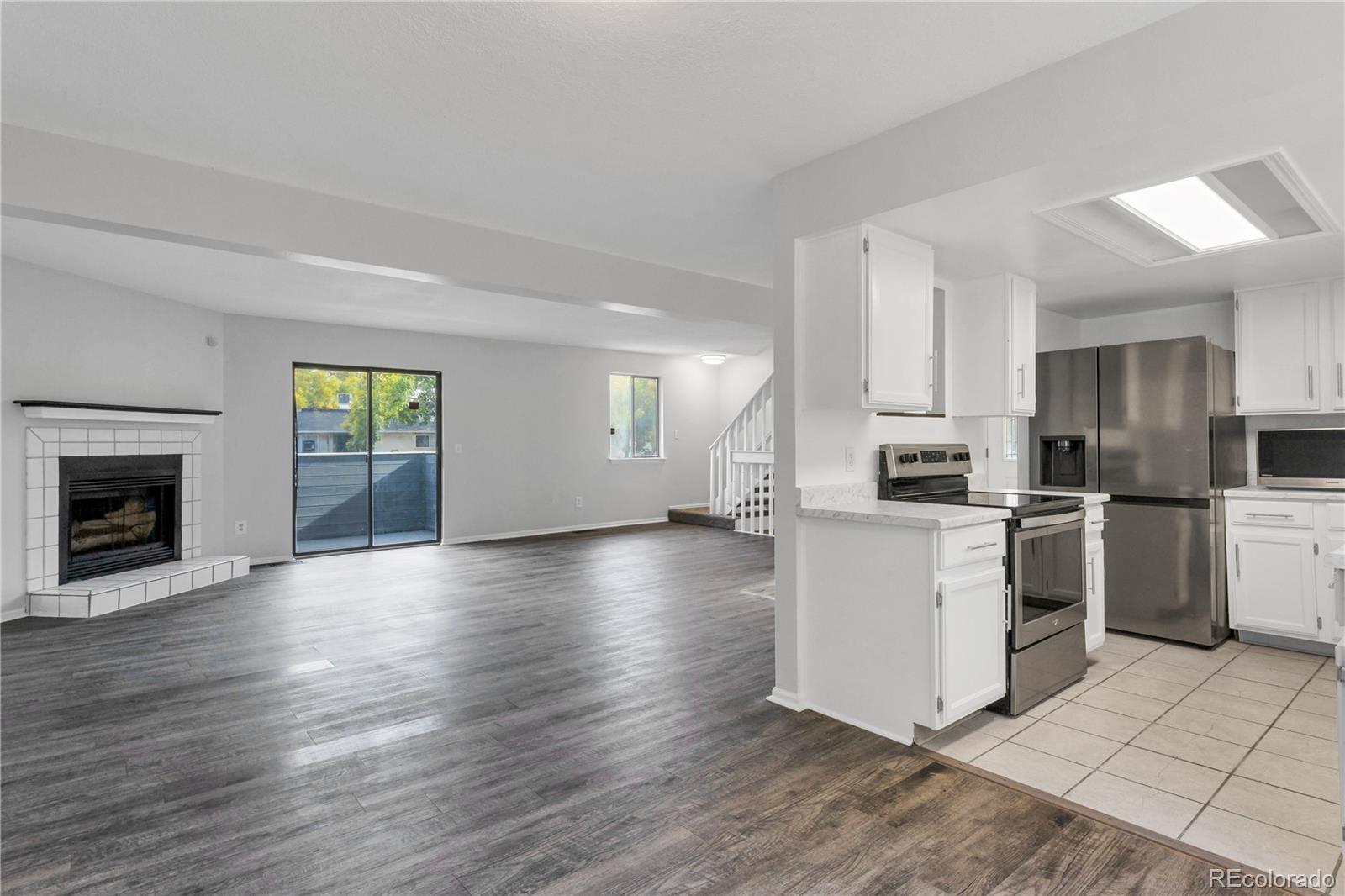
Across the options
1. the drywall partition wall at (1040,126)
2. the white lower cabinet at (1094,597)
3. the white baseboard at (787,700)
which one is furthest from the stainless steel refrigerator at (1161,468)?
the white baseboard at (787,700)

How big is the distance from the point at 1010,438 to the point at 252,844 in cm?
454

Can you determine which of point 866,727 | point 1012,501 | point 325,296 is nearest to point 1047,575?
point 1012,501

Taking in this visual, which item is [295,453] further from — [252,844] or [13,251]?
[252,844]

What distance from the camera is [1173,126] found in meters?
2.04

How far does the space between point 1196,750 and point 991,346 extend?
2140 mm

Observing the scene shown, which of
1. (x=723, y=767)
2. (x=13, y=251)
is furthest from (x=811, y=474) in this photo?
(x=13, y=251)

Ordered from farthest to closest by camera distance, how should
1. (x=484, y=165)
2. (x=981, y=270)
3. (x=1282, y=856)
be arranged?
(x=981, y=270) < (x=484, y=165) < (x=1282, y=856)

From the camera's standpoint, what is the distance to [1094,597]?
12.0 feet

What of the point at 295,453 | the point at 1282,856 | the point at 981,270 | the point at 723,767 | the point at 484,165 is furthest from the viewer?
the point at 295,453

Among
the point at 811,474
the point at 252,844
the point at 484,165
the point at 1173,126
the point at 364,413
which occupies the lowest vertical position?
the point at 252,844

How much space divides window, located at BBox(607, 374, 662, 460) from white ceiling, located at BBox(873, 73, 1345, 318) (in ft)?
20.5

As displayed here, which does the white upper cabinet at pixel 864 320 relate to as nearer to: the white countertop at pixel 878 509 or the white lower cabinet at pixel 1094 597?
the white countertop at pixel 878 509

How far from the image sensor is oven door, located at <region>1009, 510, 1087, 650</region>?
2.96 m

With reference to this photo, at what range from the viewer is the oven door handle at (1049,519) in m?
2.98
